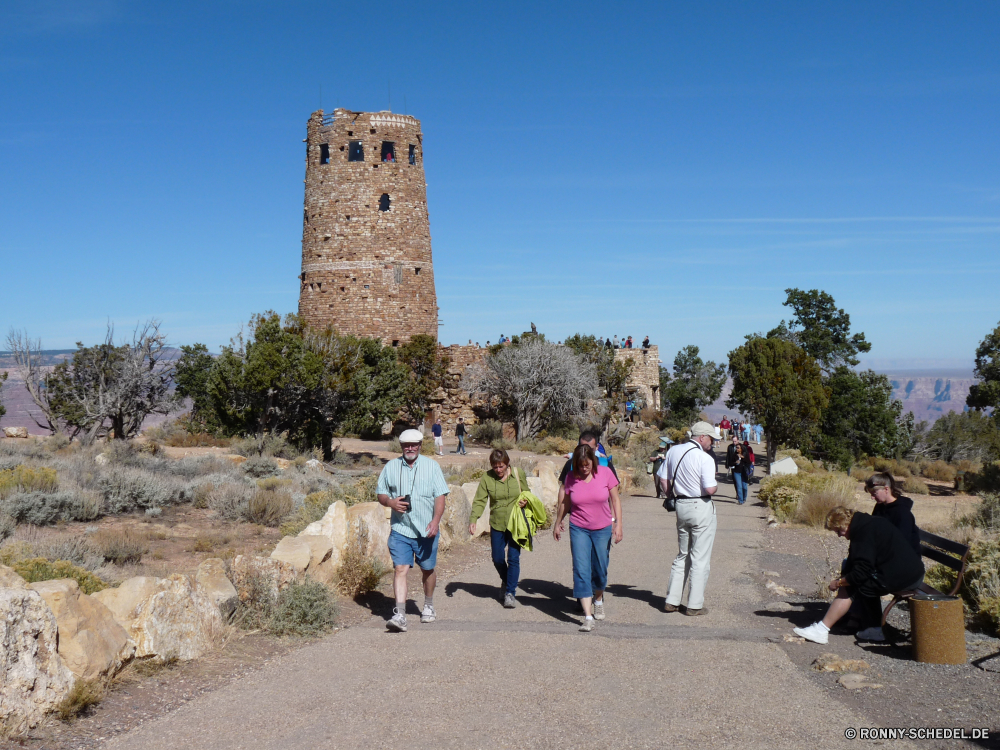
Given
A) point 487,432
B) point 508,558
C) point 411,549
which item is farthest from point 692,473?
point 487,432

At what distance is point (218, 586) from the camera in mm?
7250

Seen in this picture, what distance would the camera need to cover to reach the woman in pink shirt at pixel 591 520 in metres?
7.82

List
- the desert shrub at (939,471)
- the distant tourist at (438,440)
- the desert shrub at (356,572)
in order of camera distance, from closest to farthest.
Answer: the desert shrub at (356,572), the distant tourist at (438,440), the desert shrub at (939,471)

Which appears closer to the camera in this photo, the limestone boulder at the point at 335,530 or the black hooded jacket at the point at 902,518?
the black hooded jacket at the point at 902,518

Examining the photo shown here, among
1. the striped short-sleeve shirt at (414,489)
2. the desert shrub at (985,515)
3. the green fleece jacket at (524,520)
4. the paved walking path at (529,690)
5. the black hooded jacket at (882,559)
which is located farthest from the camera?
the desert shrub at (985,515)

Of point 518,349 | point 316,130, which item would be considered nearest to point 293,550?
point 518,349

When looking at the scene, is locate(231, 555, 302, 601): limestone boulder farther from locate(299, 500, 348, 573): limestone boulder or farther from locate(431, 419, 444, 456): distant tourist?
locate(431, 419, 444, 456): distant tourist

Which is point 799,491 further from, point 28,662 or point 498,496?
point 28,662

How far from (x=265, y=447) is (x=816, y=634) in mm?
19517

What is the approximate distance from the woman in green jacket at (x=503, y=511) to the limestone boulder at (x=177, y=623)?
2.70 meters

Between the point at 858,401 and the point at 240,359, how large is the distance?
95.3 ft

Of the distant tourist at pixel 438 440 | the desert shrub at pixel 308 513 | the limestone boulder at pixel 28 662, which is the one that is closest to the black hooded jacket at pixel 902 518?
the limestone boulder at pixel 28 662

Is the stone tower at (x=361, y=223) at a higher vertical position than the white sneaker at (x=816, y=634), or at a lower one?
higher

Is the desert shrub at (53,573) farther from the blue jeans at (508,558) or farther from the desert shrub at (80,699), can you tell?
the blue jeans at (508,558)
